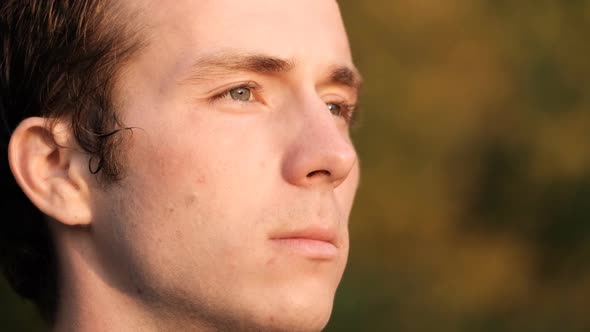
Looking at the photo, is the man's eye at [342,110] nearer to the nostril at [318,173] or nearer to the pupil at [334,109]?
the pupil at [334,109]

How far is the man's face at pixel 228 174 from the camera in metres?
2.05

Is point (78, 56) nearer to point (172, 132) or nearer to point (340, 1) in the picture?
point (172, 132)

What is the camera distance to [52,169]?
223cm

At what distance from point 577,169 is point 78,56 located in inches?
90.9

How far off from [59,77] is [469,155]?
6.86 feet

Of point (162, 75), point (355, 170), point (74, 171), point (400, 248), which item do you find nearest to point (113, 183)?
point (74, 171)

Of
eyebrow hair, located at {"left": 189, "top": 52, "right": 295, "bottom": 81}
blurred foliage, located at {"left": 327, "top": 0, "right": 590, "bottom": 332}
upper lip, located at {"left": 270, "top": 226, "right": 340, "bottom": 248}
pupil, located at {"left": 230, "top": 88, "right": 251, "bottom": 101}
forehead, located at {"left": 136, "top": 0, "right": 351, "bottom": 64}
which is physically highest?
blurred foliage, located at {"left": 327, "top": 0, "right": 590, "bottom": 332}

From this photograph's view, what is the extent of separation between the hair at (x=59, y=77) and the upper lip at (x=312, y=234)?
1.28 ft

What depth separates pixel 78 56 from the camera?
2.26 metres

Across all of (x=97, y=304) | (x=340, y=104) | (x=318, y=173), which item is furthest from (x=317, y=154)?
(x=97, y=304)

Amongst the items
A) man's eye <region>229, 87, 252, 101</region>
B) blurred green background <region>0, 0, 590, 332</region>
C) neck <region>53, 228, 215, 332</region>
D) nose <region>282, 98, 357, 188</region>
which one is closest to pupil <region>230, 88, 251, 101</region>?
man's eye <region>229, 87, 252, 101</region>

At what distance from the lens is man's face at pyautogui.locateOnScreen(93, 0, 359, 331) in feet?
6.73

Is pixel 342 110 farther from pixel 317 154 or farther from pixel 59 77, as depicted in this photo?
pixel 59 77

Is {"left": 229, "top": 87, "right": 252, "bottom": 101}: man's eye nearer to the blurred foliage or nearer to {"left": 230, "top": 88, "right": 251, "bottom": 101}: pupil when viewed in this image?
{"left": 230, "top": 88, "right": 251, "bottom": 101}: pupil
